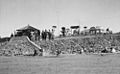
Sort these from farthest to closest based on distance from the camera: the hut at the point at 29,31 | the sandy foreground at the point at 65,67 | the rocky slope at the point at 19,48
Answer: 1. the hut at the point at 29,31
2. the rocky slope at the point at 19,48
3. the sandy foreground at the point at 65,67

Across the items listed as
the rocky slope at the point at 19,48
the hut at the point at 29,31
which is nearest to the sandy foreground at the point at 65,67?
the rocky slope at the point at 19,48

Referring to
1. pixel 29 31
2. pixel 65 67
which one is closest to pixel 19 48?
pixel 29 31

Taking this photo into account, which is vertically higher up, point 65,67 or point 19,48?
point 19,48

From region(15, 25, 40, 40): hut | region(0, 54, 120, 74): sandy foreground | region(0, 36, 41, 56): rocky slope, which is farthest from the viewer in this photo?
region(15, 25, 40, 40): hut

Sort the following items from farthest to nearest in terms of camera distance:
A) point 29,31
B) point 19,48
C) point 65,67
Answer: point 29,31
point 19,48
point 65,67

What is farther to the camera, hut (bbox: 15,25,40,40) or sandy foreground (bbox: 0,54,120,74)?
hut (bbox: 15,25,40,40)

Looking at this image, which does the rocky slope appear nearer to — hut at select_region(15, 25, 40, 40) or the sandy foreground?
hut at select_region(15, 25, 40, 40)

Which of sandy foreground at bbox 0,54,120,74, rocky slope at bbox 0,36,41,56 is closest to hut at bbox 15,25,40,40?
rocky slope at bbox 0,36,41,56

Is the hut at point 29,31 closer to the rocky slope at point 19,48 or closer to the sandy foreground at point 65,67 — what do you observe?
the rocky slope at point 19,48

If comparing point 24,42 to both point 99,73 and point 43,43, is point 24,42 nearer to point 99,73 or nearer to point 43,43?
point 43,43

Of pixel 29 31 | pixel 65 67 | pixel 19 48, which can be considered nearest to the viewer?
pixel 65 67

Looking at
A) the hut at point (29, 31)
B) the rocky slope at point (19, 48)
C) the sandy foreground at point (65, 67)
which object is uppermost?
the hut at point (29, 31)

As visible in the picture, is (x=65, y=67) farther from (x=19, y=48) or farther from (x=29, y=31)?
(x=29, y=31)

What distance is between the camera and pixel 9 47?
38125 millimetres
